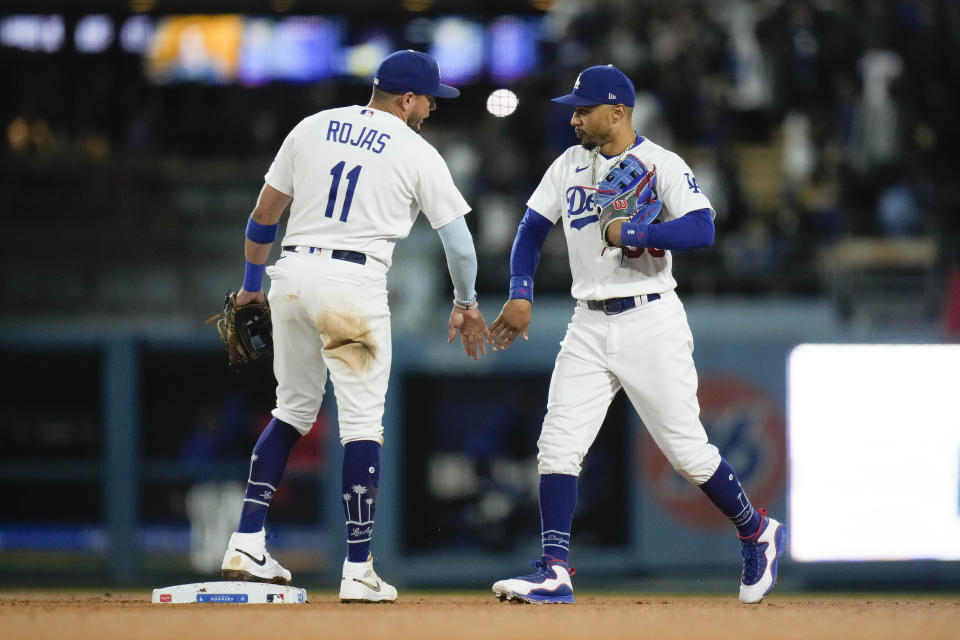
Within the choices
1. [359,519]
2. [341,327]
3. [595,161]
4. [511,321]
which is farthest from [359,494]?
[595,161]

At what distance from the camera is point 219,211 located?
1202cm

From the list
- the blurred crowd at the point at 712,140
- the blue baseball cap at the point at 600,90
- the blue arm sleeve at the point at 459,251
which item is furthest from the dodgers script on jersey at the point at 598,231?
the blurred crowd at the point at 712,140

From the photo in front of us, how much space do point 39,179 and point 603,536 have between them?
6.09m

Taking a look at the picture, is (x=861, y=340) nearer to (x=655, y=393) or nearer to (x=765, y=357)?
(x=765, y=357)

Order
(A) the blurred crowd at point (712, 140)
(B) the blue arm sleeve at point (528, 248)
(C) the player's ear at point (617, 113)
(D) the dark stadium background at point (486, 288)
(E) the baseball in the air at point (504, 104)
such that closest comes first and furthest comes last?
(C) the player's ear at point (617, 113), (B) the blue arm sleeve at point (528, 248), (E) the baseball in the air at point (504, 104), (D) the dark stadium background at point (486, 288), (A) the blurred crowd at point (712, 140)

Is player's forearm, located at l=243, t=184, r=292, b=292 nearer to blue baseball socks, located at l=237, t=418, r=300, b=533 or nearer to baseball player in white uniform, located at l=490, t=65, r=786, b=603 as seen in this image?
blue baseball socks, located at l=237, t=418, r=300, b=533

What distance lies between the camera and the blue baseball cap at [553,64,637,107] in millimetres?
5375

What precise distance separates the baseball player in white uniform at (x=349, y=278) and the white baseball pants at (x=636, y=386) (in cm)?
46

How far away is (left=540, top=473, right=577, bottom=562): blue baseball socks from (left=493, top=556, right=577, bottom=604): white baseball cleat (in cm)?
5

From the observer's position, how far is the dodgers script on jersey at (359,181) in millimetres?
5160

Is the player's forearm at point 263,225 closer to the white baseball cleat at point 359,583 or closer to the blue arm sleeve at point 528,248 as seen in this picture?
the blue arm sleeve at point 528,248

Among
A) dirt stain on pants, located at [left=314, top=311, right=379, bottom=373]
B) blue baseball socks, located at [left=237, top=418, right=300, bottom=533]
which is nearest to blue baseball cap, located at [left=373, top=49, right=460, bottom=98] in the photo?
dirt stain on pants, located at [left=314, top=311, right=379, bottom=373]

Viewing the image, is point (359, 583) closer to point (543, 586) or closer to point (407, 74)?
point (543, 586)

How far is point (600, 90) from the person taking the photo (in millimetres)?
5371
